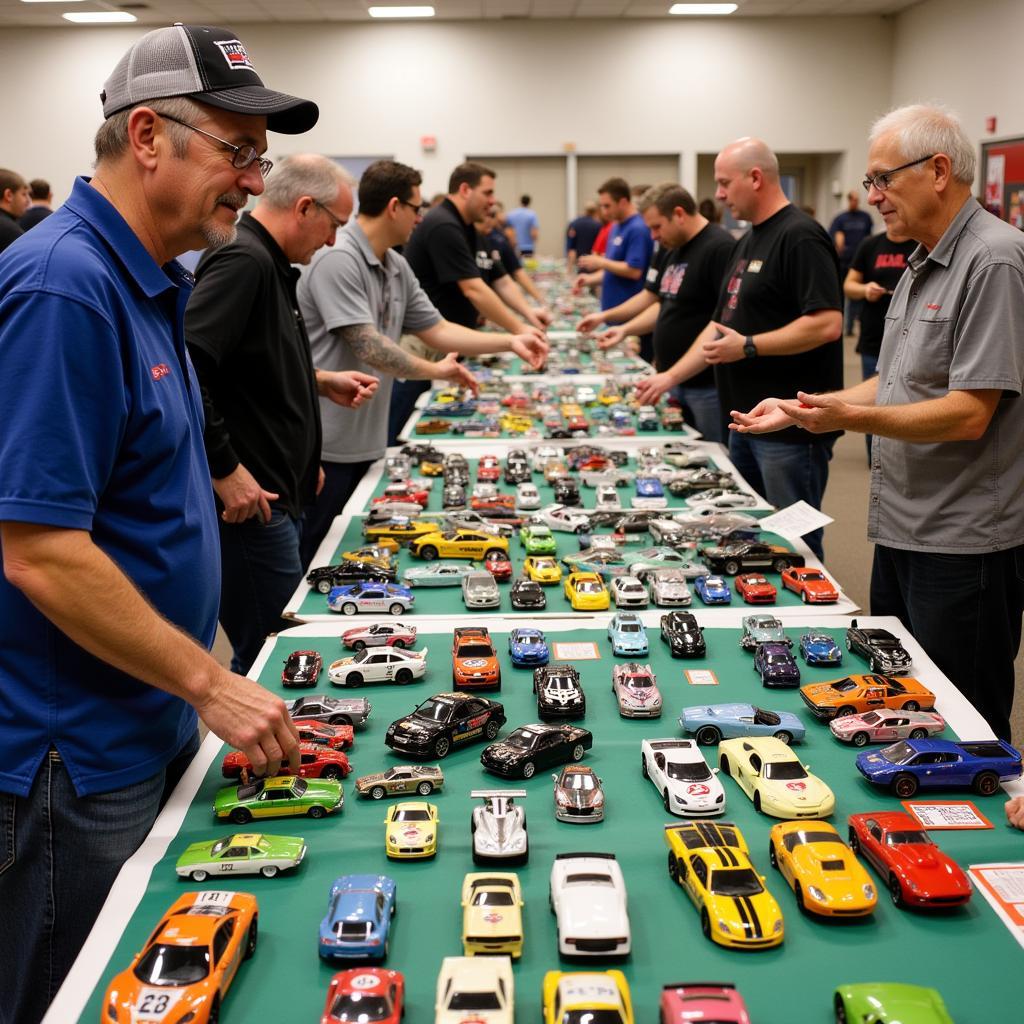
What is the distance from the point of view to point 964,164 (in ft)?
9.93

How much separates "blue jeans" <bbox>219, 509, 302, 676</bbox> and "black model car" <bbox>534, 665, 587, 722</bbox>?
1.21m

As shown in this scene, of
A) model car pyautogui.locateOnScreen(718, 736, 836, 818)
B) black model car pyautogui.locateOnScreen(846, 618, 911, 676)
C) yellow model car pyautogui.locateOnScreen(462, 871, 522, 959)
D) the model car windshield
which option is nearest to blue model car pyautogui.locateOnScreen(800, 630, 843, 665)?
black model car pyautogui.locateOnScreen(846, 618, 911, 676)

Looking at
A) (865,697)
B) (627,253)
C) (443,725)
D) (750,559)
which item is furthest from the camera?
(627,253)

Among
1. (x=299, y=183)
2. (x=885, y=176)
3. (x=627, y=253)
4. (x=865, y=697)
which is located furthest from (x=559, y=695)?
(x=627, y=253)

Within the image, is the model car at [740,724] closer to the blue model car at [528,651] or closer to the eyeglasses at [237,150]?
the blue model car at [528,651]

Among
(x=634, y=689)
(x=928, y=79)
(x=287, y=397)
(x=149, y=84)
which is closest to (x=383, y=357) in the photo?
(x=287, y=397)

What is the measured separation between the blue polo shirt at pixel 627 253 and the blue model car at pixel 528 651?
25.5 ft

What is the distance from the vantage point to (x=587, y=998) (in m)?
1.53

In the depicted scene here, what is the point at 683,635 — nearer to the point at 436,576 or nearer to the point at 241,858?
the point at 436,576

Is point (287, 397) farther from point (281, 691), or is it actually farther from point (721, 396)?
point (721, 396)

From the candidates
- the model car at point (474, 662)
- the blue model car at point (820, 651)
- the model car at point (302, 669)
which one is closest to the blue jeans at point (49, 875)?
the model car at point (302, 669)

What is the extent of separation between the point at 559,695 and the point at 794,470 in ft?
8.55

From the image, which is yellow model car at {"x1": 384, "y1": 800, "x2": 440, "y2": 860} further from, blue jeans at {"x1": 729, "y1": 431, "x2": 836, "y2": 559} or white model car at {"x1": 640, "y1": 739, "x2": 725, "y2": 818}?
blue jeans at {"x1": 729, "y1": 431, "x2": 836, "y2": 559}

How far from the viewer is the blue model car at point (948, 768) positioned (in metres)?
2.21
